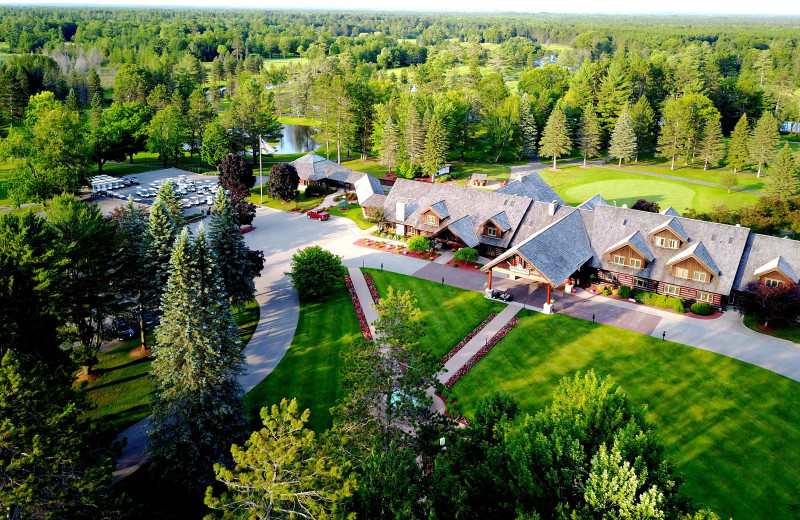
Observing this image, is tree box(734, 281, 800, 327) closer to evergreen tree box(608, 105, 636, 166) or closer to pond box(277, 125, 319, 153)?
evergreen tree box(608, 105, 636, 166)

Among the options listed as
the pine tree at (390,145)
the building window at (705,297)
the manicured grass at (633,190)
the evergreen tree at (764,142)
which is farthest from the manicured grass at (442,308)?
the evergreen tree at (764,142)

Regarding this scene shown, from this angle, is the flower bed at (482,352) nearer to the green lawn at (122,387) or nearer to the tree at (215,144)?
the green lawn at (122,387)

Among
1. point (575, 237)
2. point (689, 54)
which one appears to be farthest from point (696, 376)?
point (689, 54)

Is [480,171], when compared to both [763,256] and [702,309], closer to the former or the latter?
[763,256]

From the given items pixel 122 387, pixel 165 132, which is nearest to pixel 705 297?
pixel 122 387

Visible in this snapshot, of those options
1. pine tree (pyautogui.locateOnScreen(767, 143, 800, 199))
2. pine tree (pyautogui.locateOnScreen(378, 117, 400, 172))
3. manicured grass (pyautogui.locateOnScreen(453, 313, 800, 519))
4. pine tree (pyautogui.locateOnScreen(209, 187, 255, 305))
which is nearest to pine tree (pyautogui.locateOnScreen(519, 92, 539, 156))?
pine tree (pyautogui.locateOnScreen(378, 117, 400, 172))

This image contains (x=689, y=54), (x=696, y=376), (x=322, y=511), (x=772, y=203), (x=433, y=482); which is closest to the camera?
(x=322, y=511)

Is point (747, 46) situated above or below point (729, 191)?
above

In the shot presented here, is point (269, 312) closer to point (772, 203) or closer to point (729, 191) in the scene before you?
point (772, 203)
